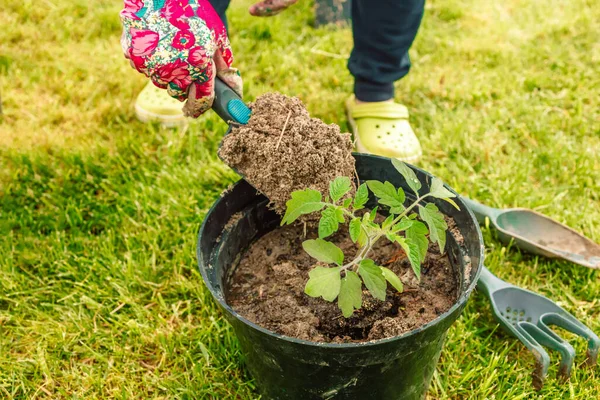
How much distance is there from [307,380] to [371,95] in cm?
148

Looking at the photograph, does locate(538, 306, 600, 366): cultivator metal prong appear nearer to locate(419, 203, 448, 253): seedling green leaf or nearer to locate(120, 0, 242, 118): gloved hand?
locate(419, 203, 448, 253): seedling green leaf

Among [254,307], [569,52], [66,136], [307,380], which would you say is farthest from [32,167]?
[569,52]

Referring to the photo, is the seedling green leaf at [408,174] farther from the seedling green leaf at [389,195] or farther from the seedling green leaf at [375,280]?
the seedling green leaf at [375,280]

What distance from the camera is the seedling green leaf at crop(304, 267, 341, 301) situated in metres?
1.18

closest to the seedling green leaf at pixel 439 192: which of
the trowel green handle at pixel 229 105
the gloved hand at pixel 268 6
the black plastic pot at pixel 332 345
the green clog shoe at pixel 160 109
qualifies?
the black plastic pot at pixel 332 345

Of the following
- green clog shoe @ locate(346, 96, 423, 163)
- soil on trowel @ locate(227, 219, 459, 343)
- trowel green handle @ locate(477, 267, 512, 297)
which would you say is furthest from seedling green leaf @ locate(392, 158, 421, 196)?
green clog shoe @ locate(346, 96, 423, 163)

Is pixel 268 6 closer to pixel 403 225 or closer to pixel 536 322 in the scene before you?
pixel 403 225

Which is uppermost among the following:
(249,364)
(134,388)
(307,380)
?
(307,380)

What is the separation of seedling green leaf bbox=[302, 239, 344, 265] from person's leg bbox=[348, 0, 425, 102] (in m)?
1.23

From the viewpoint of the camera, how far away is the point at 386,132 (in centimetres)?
242

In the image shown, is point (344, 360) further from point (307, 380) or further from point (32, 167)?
point (32, 167)

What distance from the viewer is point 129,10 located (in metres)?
1.40

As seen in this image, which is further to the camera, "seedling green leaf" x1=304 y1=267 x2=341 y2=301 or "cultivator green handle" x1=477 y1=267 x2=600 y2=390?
"cultivator green handle" x1=477 y1=267 x2=600 y2=390

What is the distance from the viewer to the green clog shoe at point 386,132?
2.37 metres
